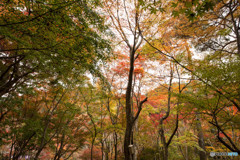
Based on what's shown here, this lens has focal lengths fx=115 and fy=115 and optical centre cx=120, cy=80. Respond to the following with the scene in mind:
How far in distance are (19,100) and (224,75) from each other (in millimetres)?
6959

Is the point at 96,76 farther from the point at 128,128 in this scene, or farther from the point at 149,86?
the point at 149,86

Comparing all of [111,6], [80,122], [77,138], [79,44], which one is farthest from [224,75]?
[77,138]

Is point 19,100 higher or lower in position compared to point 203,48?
lower

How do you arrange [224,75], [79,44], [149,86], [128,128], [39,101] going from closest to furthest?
1. [79,44]
2. [224,75]
3. [128,128]
4. [39,101]
5. [149,86]

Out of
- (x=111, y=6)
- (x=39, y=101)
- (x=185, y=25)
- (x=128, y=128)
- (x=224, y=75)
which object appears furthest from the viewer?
(x=39, y=101)

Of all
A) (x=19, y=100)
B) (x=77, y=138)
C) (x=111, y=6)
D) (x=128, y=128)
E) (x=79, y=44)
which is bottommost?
(x=77, y=138)

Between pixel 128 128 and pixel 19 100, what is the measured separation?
14.7ft

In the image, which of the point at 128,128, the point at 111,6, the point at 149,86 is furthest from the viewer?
the point at 149,86

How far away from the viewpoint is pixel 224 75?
285cm

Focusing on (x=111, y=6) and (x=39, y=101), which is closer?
(x=111, y=6)

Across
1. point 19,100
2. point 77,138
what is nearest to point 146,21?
point 19,100

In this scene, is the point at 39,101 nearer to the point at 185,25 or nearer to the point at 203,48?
the point at 185,25

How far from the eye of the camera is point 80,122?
7.67 metres

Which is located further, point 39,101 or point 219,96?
point 39,101
